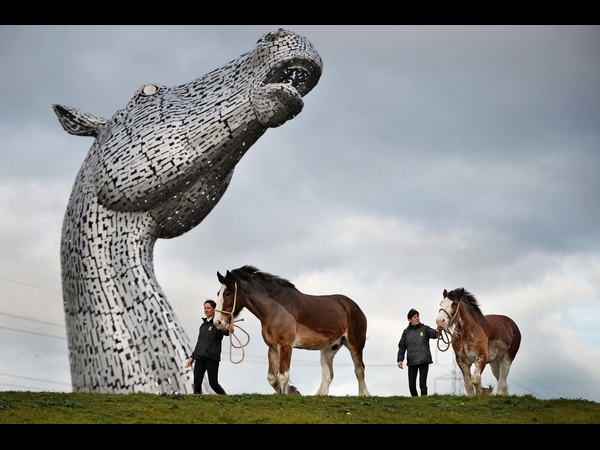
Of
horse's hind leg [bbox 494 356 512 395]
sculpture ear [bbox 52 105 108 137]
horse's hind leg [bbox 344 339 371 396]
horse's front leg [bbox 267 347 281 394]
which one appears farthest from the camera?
sculpture ear [bbox 52 105 108 137]

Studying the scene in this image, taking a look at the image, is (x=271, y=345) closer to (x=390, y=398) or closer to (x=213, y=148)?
(x=390, y=398)

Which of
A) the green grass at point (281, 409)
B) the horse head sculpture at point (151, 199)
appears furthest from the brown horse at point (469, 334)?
the horse head sculpture at point (151, 199)

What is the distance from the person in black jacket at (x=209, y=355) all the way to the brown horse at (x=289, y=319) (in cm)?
27

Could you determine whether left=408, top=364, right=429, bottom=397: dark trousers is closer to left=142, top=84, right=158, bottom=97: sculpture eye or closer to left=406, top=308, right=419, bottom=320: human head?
left=406, top=308, right=419, bottom=320: human head

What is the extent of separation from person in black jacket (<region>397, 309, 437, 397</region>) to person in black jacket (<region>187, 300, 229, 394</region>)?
2.61 metres

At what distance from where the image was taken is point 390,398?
10828 millimetres

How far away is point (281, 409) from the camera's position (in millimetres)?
9352

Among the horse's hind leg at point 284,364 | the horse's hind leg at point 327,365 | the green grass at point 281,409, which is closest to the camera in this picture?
the green grass at point 281,409

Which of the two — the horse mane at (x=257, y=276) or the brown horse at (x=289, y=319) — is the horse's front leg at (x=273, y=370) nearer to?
the brown horse at (x=289, y=319)

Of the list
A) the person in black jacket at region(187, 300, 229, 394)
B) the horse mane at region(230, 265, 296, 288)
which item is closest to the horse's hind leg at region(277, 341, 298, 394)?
the person in black jacket at region(187, 300, 229, 394)

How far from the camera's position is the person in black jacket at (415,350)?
11.6m

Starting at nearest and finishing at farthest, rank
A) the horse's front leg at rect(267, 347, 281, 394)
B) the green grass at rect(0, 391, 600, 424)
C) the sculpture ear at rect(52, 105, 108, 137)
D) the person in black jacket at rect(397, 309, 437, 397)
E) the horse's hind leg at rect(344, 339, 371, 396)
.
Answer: the green grass at rect(0, 391, 600, 424) → the horse's front leg at rect(267, 347, 281, 394) → the person in black jacket at rect(397, 309, 437, 397) → the horse's hind leg at rect(344, 339, 371, 396) → the sculpture ear at rect(52, 105, 108, 137)

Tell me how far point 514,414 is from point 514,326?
4.19 m

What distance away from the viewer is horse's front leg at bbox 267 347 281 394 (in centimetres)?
1111
